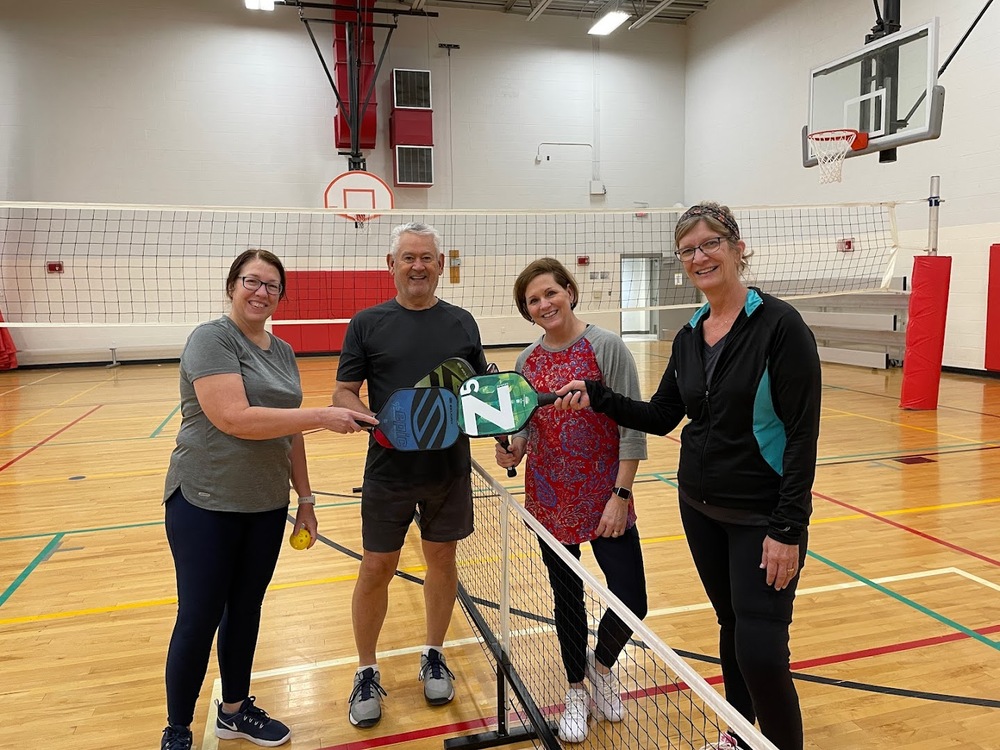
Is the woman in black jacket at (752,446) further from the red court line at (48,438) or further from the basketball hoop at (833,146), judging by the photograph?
the basketball hoop at (833,146)

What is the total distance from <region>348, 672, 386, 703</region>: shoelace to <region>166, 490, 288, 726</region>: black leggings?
1.67 feet

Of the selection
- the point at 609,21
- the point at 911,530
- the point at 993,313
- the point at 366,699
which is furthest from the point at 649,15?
the point at 366,699

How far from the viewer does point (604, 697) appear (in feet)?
8.14

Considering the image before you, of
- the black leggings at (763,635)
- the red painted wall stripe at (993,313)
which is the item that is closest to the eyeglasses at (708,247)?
the black leggings at (763,635)

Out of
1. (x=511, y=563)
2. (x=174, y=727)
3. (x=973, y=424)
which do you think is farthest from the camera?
(x=973, y=424)

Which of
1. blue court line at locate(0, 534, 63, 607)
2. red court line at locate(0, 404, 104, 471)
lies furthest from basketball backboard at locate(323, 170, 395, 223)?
blue court line at locate(0, 534, 63, 607)

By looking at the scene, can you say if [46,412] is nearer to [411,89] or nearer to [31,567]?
[31,567]

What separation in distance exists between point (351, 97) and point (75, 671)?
13.1 metres

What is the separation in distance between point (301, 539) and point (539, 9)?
14.5 metres

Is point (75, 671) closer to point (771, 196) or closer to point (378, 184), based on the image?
point (378, 184)

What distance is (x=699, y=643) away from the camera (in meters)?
3.05

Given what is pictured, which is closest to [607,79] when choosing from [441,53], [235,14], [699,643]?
[441,53]

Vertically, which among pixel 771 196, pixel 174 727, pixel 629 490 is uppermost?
pixel 771 196

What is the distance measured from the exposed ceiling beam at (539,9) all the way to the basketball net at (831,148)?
7.67m
